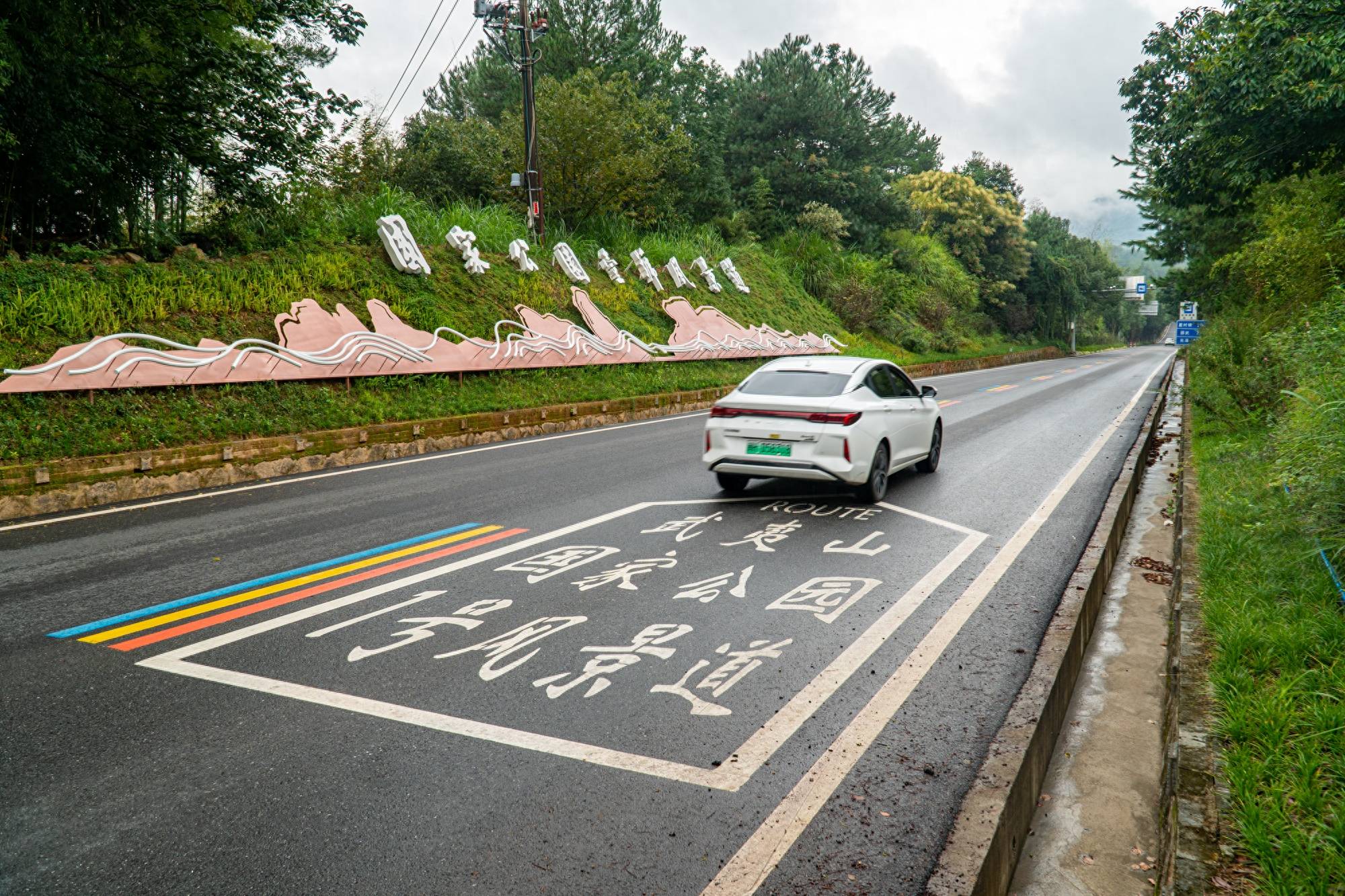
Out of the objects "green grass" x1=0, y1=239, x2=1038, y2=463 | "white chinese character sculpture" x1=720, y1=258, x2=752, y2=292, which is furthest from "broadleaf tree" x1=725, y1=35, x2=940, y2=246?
"green grass" x1=0, y1=239, x2=1038, y2=463

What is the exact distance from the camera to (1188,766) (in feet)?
10.2

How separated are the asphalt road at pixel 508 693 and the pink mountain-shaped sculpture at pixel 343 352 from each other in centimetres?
303

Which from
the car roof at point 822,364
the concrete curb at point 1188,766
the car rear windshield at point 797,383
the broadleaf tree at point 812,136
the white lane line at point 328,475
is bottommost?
Result: the concrete curb at point 1188,766

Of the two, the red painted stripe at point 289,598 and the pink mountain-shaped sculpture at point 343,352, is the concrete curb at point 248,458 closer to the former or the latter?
the pink mountain-shaped sculpture at point 343,352

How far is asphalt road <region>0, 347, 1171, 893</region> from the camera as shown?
2846 millimetres

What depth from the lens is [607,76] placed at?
134ft

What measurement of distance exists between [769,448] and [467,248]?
13816mm

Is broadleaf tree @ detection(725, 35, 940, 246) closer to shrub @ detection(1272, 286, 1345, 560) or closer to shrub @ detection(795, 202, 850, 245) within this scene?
shrub @ detection(795, 202, 850, 245)

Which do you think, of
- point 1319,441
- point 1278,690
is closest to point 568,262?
point 1319,441

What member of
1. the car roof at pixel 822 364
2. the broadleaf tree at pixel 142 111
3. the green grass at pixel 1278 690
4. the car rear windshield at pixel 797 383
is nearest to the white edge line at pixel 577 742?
the green grass at pixel 1278 690

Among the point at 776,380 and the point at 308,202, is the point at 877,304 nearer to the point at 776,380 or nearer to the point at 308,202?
the point at 308,202

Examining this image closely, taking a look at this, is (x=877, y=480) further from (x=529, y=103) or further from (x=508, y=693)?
(x=529, y=103)

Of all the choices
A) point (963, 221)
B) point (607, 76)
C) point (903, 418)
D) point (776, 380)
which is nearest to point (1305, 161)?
point (903, 418)

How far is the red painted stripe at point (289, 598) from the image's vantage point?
478 centimetres
